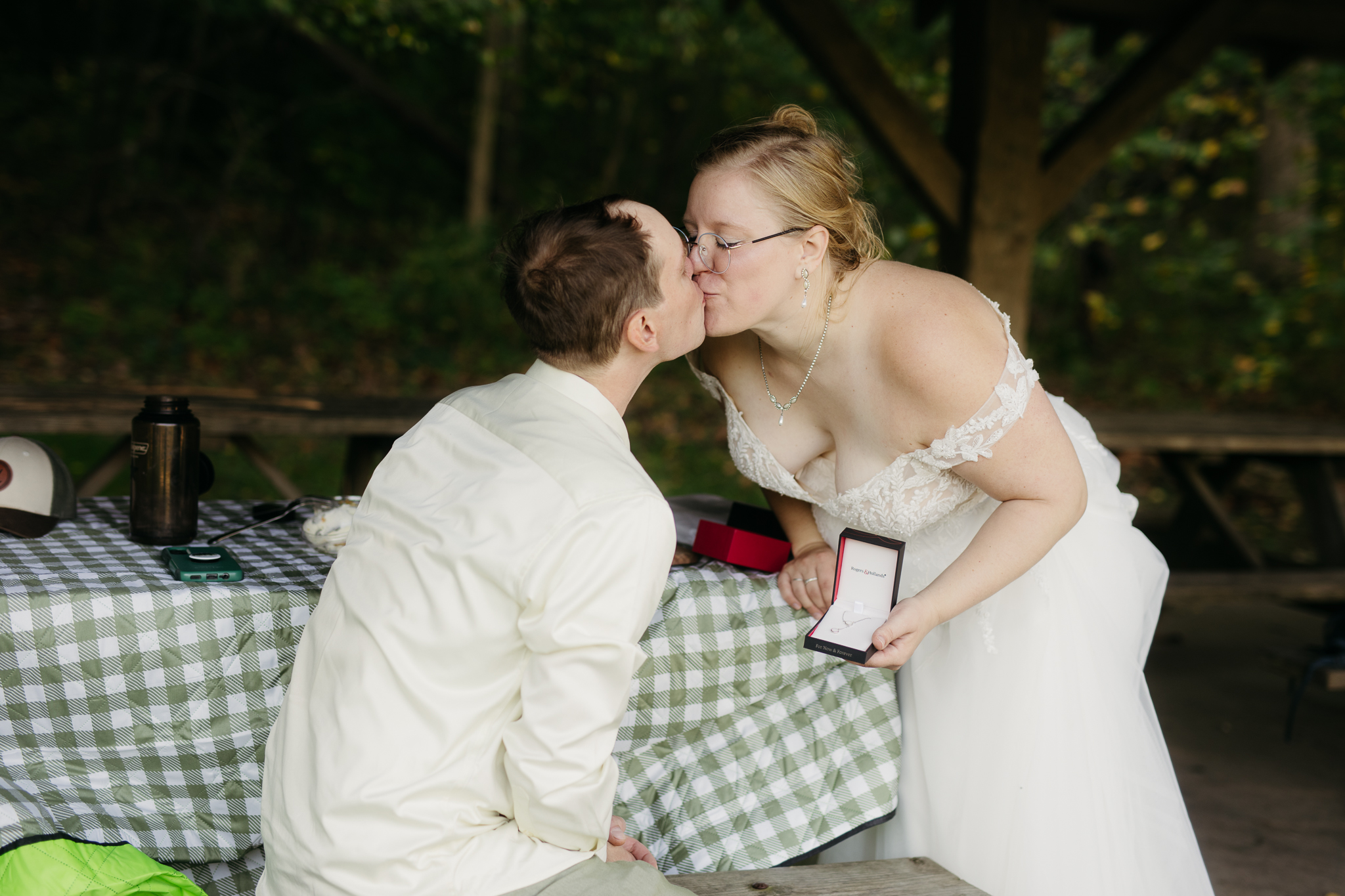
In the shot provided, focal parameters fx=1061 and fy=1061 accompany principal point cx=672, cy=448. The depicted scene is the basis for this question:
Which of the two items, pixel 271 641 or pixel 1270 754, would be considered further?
pixel 1270 754

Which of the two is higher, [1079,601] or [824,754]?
[1079,601]

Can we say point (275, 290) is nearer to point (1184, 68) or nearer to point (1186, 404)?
point (1184, 68)

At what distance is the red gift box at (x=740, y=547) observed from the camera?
229 centimetres

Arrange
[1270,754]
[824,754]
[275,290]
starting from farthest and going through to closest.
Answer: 1. [275,290]
2. [1270,754]
3. [824,754]

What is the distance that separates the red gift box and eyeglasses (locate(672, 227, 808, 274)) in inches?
23.5

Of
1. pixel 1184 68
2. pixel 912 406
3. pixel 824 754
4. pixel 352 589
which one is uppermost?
pixel 1184 68

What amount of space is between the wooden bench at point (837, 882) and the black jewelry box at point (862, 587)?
419 millimetres

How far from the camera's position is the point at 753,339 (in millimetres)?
2432

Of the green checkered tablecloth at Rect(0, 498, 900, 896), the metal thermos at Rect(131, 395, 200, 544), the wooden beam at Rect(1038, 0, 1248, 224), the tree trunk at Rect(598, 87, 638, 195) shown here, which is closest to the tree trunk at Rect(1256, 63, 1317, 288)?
the wooden beam at Rect(1038, 0, 1248, 224)

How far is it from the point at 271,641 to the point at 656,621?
0.71 meters

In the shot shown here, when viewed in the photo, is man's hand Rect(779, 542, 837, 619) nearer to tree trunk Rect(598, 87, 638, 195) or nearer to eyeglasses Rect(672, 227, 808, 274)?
eyeglasses Rect(672, 227, 808, 274)

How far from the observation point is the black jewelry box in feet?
6.23

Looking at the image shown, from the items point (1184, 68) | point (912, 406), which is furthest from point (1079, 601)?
point (1184, 68)

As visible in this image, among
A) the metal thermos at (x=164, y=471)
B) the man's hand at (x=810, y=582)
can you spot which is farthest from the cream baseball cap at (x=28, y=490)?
the man's hand at (x=810, y=582)
